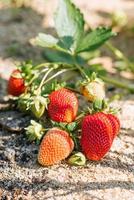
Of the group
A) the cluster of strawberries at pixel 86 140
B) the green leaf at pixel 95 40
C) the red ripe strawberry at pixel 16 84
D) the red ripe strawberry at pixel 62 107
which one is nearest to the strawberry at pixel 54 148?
the cluster of strawberries at pixel 86 140

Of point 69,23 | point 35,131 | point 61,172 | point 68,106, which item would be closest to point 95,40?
point 69,23

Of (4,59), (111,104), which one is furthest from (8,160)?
(4,59)

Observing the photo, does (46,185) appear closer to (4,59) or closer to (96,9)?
(4,59)

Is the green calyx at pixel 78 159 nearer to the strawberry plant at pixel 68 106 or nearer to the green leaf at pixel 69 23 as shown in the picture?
the strawberry plant at pixel 68 106

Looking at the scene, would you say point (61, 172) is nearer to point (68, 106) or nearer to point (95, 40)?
point (68, 106)

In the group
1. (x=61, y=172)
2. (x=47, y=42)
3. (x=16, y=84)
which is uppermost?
(x=47, y=42)

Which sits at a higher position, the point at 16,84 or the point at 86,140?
the point at 16,84
